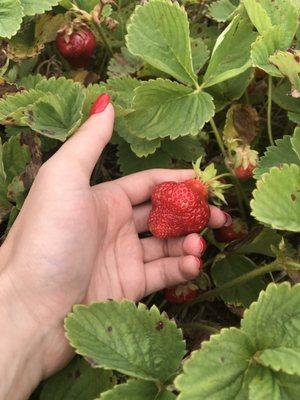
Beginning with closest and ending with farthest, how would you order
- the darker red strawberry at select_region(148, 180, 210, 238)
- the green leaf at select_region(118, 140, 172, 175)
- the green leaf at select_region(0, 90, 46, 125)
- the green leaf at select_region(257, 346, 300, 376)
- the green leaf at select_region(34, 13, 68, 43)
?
the green leaf at select_region(257, 346, 300, 376) → the darker red strawberry at select_region(148, 180, 210, 238) → the green leaf at select_region(0, 90, 46, 125) → the green leaf at select_region(118, 140, 172, 175) → the green leaf at select_region(34, 13, 68, 43)

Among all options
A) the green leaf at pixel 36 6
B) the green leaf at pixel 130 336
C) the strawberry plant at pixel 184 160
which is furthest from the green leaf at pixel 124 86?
the green leaf at pixel 130 336

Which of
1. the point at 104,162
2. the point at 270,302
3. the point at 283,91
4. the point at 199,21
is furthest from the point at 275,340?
the point at 199,21

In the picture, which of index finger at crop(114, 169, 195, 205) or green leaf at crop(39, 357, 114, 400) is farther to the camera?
index finger at crop(114, 169, 195, 205)

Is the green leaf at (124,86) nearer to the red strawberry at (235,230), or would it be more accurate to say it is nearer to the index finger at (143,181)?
the index finger at (143,181)

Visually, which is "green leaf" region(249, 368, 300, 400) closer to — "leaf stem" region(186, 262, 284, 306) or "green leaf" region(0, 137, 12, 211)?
"leaf stem" region(186, 262, 284, 306)

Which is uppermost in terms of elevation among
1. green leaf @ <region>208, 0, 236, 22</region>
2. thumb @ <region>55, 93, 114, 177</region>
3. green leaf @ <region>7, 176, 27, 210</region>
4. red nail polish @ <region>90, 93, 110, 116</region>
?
red nail polish @ <region>90, 93, 110, 116</region>

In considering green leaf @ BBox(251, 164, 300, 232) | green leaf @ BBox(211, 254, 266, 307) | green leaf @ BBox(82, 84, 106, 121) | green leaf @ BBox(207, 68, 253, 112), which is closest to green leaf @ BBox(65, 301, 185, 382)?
green leaf @ BBox(251, 164, 300, 232)

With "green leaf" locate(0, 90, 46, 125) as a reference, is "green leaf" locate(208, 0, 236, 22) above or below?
below
